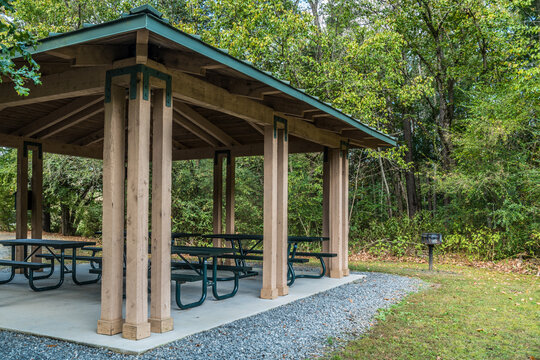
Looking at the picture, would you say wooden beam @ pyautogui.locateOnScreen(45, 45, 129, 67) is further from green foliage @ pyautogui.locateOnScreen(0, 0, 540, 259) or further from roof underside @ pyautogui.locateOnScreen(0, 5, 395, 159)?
green foliage @ pyautogui.locateOnScreen(0, 0, 540, 259)

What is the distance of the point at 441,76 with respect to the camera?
13.6 meters

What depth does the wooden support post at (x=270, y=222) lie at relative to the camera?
5602 mm

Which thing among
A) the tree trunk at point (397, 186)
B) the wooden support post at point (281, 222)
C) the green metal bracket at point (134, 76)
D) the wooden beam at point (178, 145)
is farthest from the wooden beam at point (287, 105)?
the tree trunk at point (397, 186)

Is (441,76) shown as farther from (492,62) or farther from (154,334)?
(154,334)

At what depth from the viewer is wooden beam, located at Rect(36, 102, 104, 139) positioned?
6258 mm

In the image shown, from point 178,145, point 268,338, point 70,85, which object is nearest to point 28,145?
point 178,145

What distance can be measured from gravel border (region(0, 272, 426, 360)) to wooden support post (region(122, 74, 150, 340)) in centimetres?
31

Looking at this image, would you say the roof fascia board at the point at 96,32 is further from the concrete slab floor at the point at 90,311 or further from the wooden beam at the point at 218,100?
the concrete slab floor at the point at 90,311

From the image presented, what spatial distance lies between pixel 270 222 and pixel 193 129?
2.59 metres

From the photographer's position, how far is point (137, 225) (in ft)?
11.9

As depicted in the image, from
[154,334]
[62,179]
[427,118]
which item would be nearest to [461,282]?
[154,334]

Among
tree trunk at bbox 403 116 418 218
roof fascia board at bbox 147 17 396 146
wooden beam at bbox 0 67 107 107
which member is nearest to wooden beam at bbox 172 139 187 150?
roof fascia board at bbox 147 17 396 146

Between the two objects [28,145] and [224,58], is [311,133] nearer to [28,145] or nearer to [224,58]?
[224,58]

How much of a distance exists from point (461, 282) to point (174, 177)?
886 centimetres
